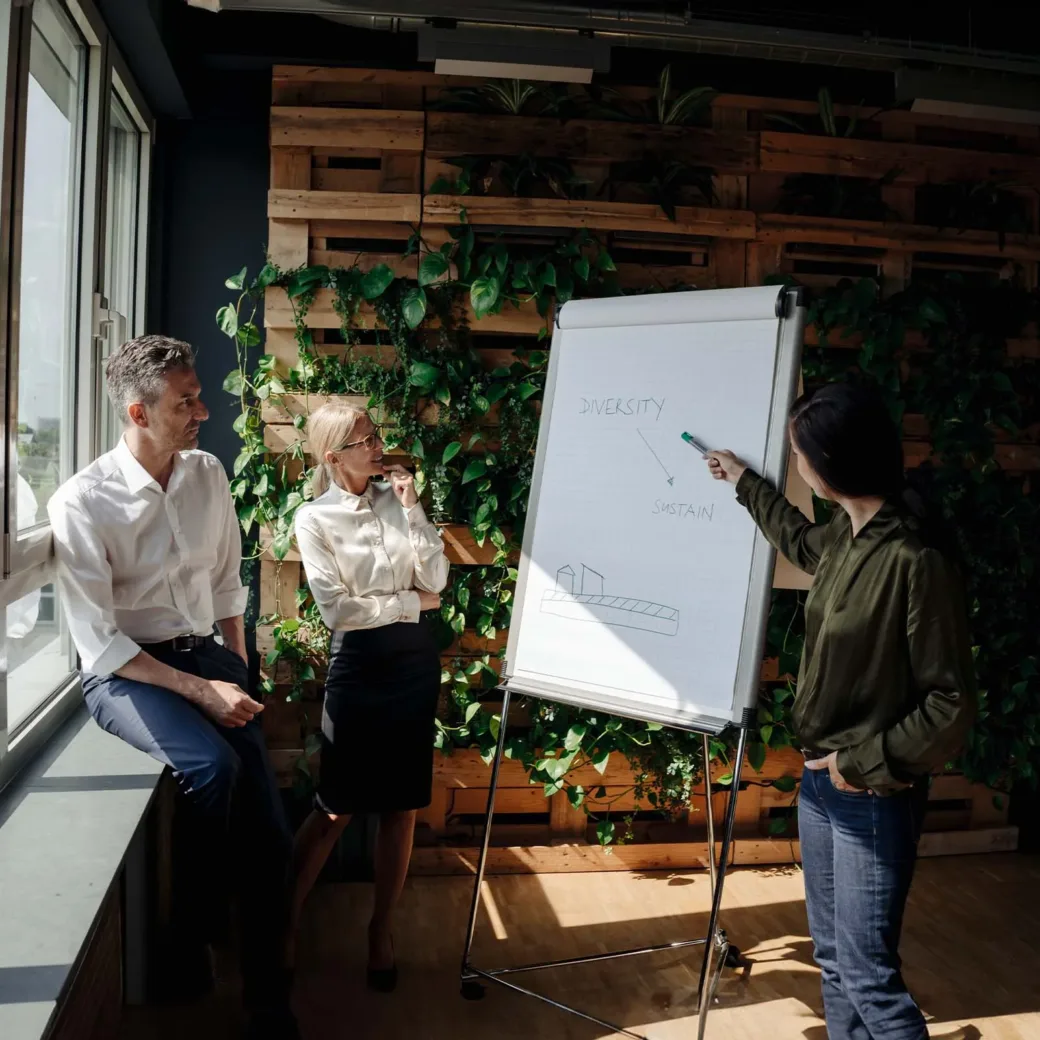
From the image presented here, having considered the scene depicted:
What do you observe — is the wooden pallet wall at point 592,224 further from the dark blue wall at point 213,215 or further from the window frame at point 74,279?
the window frame at point 74,279

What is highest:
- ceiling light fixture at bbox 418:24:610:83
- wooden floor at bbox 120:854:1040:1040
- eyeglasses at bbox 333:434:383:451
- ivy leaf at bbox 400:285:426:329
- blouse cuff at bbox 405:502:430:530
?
ceiling light fixture at bbox 418:24:610:83

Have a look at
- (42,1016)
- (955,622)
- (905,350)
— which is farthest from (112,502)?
(905,350)

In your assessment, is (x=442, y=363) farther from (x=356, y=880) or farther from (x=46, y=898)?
(x=46, y=898)

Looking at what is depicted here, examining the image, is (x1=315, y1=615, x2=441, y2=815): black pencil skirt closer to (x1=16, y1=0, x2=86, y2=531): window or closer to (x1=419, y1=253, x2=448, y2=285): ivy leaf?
(x1=16, y1=0, x2=86, y2=531): window

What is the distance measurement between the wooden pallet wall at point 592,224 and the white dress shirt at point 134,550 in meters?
0.90

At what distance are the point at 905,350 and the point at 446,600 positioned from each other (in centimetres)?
181

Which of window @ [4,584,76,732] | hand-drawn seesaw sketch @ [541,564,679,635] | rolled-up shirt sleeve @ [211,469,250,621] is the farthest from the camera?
rolled-up shirt sleeve @ [211,469,250,621]

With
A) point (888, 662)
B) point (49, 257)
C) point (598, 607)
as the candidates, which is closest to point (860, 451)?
point (888, 662)

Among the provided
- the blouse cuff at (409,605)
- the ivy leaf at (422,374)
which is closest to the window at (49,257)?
the blouse cuff at (409,605)

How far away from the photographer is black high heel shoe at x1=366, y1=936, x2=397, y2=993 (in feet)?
8.75

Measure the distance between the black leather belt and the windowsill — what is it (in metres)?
0.28

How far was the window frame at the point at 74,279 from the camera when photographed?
1996 mm

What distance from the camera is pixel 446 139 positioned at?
333cm

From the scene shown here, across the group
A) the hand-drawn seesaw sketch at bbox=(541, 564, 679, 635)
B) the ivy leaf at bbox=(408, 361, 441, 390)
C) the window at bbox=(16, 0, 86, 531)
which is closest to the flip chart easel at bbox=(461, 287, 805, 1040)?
the hand-drawn seesaw sketch at bbox=(541, 564, 679, 635)
